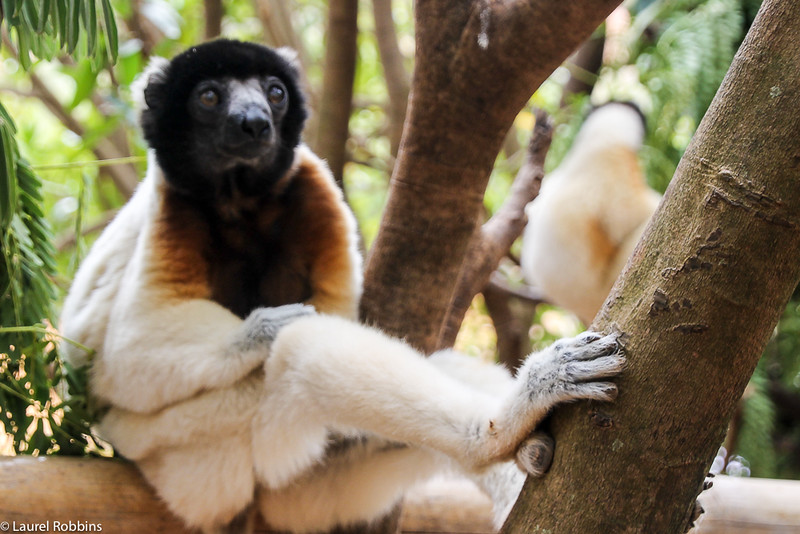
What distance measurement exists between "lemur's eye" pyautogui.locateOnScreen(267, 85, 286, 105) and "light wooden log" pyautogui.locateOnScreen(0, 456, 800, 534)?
1351 mm

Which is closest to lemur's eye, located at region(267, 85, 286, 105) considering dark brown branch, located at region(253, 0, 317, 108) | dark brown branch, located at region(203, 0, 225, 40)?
dark brown branch, located at region(203, 0, 225, 40)

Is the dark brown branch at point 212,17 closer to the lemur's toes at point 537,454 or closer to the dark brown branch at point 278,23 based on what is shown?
the dark brown branch at point 278,23

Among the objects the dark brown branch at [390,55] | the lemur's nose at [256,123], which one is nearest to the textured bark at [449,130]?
the lemur's nose at [256,123]

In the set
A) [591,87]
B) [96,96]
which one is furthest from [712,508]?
[96,96]

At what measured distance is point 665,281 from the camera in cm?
140

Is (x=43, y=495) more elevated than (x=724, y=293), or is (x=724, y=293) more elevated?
(x=724, y=293)

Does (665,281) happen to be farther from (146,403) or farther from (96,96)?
(96,96)

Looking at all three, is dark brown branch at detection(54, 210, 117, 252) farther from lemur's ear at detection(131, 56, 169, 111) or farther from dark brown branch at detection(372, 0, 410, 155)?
lemur's ear at detection(131, 56, 169, 111)

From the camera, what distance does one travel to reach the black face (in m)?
2.47

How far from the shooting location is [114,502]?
2.31 metres

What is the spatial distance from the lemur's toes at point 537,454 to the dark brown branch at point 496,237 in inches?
60.7

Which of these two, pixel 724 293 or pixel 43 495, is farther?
pixel 43 495

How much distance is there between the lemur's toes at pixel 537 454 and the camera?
153 cm

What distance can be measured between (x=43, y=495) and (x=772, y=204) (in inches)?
83.5
